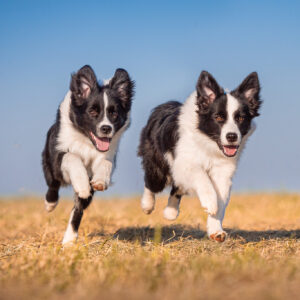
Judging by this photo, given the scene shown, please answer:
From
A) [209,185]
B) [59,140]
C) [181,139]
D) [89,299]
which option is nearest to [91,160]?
[59,140]

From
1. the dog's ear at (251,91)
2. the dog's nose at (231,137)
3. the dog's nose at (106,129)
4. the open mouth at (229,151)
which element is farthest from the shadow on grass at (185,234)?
the dog's ear at (251,91)

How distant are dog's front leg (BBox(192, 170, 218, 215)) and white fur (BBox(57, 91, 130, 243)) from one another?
3.49 ft

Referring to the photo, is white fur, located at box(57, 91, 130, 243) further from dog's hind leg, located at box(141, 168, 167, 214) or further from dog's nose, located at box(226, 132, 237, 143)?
dog's nose, located at box(226, 132, 237, 143)

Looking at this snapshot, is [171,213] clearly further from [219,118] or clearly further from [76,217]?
[219,118]

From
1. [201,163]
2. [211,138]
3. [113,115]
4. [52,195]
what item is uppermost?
[113,115]

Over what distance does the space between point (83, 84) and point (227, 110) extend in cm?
192

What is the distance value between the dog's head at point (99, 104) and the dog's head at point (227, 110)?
1035 millimetres

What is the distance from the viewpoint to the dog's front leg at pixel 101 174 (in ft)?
17.6

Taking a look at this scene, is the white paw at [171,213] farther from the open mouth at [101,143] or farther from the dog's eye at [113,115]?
the dog's eye at [113,115]

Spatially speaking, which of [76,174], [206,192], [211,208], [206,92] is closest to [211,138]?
[206,92]

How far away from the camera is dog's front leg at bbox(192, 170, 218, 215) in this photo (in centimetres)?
527

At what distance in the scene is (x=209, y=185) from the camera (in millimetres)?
5438

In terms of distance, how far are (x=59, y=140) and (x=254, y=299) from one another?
3.79m

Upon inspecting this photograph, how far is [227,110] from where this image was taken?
18.6 ft
